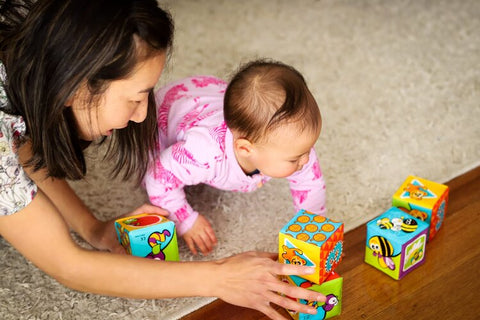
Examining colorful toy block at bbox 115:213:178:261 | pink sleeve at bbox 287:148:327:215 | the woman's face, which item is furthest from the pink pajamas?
the woman's face

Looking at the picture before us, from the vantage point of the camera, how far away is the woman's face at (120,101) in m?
0.96

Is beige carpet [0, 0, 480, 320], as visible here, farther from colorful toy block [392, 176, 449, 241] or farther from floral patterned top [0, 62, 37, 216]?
floral patterned top [0, 62, 37, 216]

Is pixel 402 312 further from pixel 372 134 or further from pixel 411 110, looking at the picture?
pixel 411 110

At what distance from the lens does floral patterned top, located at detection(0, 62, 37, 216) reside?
0.93 metres

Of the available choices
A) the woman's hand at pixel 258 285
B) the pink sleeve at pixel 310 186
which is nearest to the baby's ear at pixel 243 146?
the pink sleeve at pixel 310 186

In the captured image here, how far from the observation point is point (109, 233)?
1258mm

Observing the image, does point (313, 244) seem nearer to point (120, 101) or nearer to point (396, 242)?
point (396, 242)

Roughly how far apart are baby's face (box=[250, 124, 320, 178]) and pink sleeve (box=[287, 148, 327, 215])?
89mm

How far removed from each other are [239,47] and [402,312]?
1.26 m

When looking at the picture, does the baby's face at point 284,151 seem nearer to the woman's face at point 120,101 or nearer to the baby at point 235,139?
the baby at point 235,139

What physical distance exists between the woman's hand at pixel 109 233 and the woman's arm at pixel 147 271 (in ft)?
0.77

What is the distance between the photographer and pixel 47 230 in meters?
0.96

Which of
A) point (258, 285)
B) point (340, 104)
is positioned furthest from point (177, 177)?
point (340, 104)

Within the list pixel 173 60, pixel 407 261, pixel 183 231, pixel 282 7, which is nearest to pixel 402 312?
pixel 407 261
